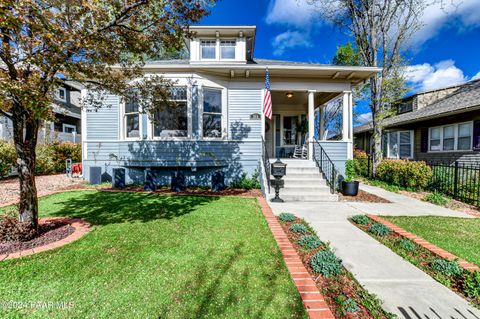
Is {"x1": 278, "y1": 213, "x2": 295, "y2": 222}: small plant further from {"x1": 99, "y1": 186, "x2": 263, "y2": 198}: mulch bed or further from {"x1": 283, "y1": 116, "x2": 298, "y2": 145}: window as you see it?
{"x1": 283, "y1": 116, "x2": 298, "y2": 145}: window

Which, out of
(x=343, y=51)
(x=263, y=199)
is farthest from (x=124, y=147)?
(x=343, y=51)

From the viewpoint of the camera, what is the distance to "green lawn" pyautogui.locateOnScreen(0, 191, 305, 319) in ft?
6.48

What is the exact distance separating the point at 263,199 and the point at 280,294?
4.29m

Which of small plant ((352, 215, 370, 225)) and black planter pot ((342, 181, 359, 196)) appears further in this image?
black planter pot ((342, 181, 359, 196))

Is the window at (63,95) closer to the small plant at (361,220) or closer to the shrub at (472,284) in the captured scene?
the small plant at (361,220)

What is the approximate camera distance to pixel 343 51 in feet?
62.2

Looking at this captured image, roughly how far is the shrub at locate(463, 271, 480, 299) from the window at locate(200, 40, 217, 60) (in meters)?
8.95

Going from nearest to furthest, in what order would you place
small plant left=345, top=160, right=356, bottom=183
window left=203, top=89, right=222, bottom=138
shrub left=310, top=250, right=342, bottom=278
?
shrub left=310, top=250, right=342, bottom=278
small plant left=345, top=160, right=356, bottom=183
window left=203, top=89, right=222, bottom=138

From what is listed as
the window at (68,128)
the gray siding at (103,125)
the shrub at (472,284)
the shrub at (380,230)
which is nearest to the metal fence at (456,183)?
the shrub at (380,230)

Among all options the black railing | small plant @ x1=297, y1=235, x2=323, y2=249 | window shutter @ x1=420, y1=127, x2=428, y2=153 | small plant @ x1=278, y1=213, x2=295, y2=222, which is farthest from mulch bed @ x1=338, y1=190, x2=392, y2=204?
window shutter @ x1=420, y1=127, x2=428, y2=153

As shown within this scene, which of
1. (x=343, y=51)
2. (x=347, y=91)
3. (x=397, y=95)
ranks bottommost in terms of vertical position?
(x=347, y=91)

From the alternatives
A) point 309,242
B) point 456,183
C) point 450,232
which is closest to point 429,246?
point 450,232

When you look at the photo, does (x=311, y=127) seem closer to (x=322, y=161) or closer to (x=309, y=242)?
(x=322, y=161)

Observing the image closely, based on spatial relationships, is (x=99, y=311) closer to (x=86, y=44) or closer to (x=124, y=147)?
(x=86, y=44)
